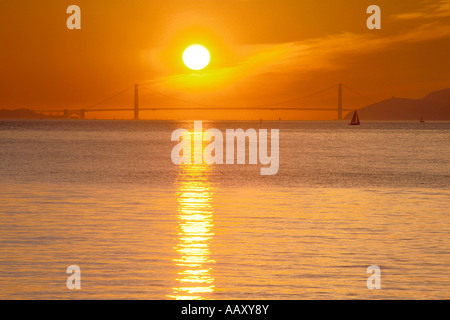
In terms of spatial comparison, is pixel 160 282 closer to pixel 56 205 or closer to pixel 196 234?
pixel 196 234

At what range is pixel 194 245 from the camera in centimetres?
1405

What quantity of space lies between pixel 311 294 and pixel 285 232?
5.62m

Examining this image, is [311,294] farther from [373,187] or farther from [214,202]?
[373,187]

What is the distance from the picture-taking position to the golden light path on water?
10359mm

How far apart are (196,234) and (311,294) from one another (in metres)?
5.68

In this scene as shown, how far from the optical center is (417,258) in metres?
12.7

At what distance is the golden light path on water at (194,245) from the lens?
1036cm

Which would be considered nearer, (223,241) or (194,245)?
(194,245)

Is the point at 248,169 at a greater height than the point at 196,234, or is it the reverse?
the point at 248,169
